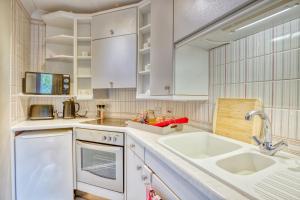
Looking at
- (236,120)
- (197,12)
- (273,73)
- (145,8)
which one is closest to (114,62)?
(145,8)

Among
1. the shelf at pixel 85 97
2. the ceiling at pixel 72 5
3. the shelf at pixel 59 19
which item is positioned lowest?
the shelf at pixel 85 97

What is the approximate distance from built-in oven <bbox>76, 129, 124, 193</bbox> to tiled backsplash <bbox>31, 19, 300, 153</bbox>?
0.78 metres

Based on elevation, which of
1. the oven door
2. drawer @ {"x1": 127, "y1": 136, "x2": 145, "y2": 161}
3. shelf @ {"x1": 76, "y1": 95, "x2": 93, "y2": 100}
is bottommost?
the oven door

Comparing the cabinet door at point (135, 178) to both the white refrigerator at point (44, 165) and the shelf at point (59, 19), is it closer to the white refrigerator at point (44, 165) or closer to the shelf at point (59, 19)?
the white refrigerator at point (44, 165)

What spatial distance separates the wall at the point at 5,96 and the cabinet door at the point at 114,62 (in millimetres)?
781

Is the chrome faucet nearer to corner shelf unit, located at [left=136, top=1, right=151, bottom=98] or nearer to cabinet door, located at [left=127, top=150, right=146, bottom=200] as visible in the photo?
cabinet door, located at [left=127, top=150, right=146, bottom=200]

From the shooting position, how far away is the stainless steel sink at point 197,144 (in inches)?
48.4

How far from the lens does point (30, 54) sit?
216 centimetres

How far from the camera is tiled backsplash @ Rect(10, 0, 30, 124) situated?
5.53 feet

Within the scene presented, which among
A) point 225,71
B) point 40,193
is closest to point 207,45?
point 225,71

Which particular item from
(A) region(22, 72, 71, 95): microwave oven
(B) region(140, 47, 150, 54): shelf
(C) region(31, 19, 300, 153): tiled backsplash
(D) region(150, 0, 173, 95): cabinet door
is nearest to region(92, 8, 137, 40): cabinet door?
(B) region(140, 47, 150, 54): shelf

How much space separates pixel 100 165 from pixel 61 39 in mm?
1548

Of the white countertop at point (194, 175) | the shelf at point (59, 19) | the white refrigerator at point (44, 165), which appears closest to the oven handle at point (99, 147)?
the white refrigerator at point (44, 165)

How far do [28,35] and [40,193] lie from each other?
5.72 feet
